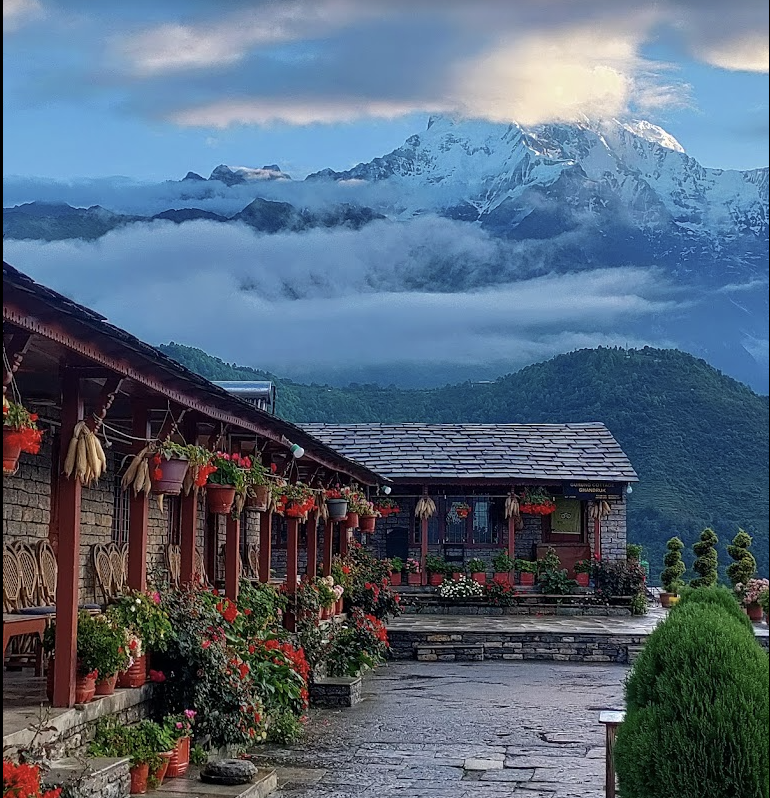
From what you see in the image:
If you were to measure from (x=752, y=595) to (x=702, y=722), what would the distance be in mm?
16006

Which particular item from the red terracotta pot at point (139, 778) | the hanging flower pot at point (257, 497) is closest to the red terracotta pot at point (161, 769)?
the red terracotta pot at point (139, 778)

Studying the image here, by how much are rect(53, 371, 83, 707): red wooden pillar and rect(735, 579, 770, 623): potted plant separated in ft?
41.4

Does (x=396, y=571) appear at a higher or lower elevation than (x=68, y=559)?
lower

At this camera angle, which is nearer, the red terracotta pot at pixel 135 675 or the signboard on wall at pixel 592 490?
the red terracotta pot at pixel 135 675

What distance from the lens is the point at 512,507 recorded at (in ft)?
83.9

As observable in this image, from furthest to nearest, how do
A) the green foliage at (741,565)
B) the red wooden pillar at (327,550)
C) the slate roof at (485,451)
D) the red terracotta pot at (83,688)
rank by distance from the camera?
the slate roof at (485,451)
the green foliage at (741,565)
the red wooden pillar at (327,550)
the red terracotta pot at (83,688)

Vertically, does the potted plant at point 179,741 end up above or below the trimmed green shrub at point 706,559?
below

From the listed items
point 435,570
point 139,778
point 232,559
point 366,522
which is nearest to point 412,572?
point 435,570

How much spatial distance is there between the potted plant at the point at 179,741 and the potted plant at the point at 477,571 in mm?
16749

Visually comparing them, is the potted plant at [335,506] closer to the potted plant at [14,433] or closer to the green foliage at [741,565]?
the green foliage at [741,565]

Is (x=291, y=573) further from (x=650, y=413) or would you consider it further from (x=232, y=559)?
(x=650, y=413)

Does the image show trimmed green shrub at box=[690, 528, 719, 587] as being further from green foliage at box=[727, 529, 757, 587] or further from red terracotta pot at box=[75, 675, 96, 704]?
red terracotta pot at box=[75, 675, 96, 704]

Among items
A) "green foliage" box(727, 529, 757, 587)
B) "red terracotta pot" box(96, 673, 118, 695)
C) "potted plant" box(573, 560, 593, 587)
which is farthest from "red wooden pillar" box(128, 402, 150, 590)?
"potted plant" box(573, 560, 593, 587)

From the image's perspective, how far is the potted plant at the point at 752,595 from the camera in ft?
58.4
